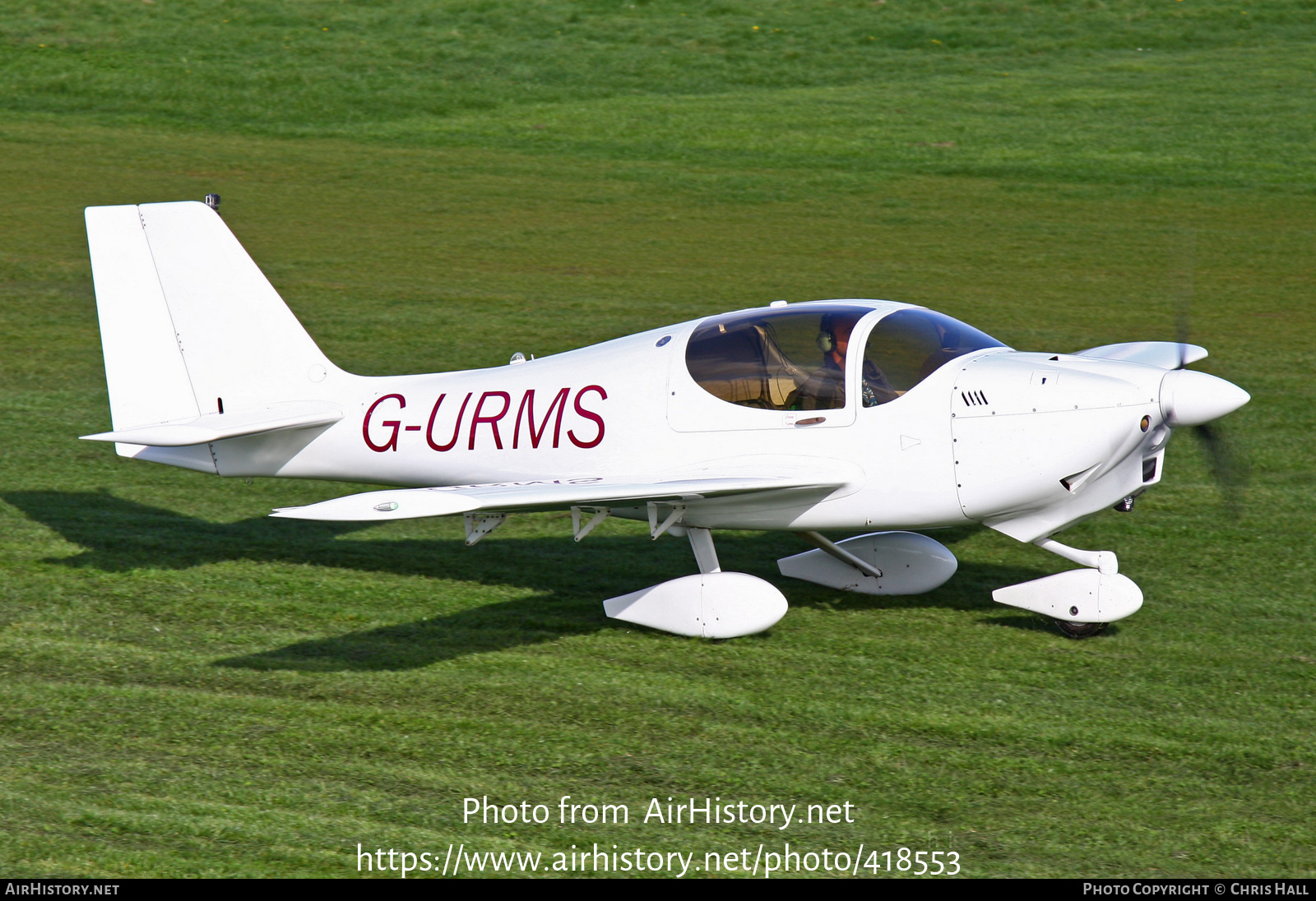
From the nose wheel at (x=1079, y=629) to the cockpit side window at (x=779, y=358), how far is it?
6.78ft

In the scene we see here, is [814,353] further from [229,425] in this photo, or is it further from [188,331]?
[188,331]

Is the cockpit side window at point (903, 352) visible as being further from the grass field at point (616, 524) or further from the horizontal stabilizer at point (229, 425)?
the horizontal stabilizer at point (229, 425)

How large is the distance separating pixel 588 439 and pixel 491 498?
1486 millimetres

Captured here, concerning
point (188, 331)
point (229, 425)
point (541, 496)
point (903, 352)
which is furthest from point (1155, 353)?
point (188, 331)

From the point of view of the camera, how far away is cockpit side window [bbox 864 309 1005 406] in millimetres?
8250

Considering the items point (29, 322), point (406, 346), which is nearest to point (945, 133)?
point (406, 346)

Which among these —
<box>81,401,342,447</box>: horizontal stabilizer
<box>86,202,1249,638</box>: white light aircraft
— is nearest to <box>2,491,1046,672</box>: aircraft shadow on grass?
<box>86,202,1249,638</box>: white light aircraft

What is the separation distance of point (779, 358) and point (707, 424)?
0.63 meters

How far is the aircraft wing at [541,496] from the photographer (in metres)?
6.93

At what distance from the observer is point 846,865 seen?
592 cm

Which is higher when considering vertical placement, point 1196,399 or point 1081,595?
point 1196,399

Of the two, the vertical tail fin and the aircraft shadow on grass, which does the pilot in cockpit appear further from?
the vertical tail fin

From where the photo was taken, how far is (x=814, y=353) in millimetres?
8406

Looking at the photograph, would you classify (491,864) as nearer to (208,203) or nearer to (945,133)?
(208,203)
